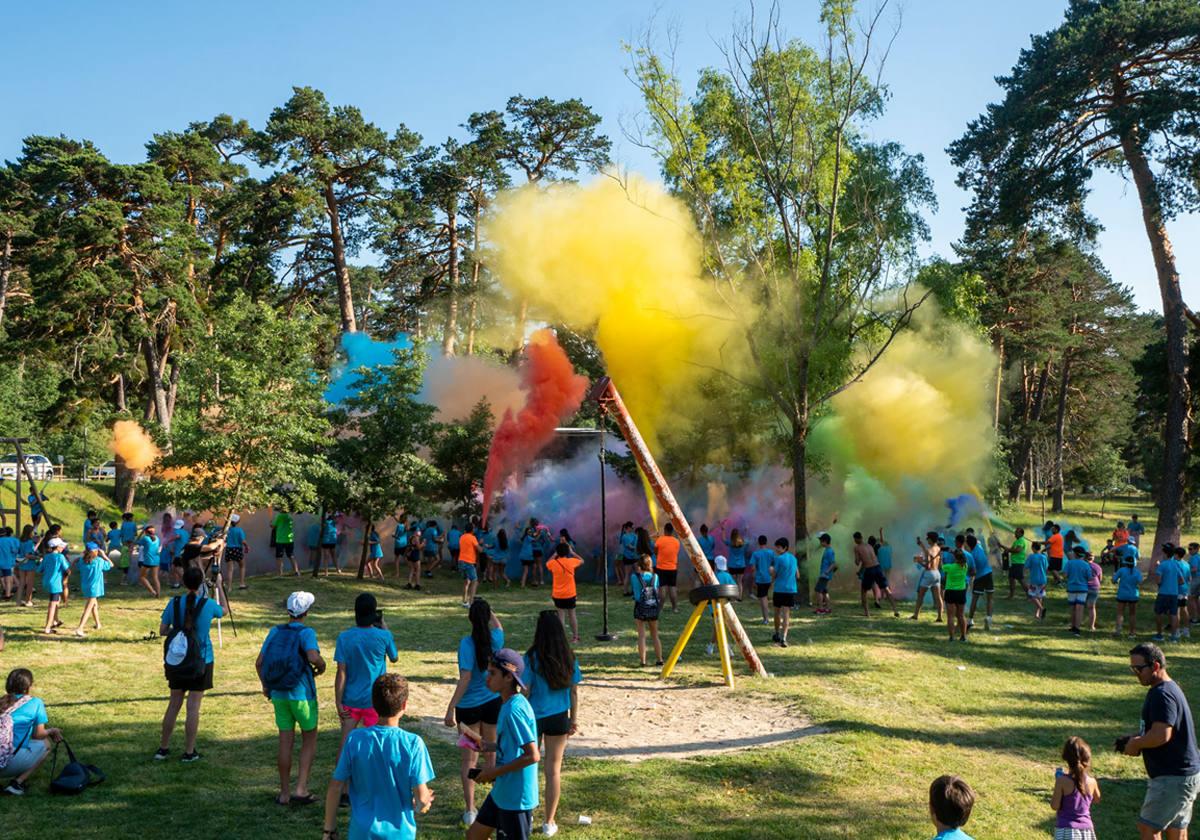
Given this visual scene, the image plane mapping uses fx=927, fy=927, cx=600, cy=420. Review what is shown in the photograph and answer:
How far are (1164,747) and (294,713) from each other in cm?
627

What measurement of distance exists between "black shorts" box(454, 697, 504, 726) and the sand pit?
2.50 metres

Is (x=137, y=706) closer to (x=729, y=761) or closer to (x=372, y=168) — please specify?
(x=729, y=761)

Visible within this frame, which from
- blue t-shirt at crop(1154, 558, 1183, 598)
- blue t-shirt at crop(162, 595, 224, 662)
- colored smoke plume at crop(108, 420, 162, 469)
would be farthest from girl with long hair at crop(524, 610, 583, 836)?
colored smoke plume at crop(108, 420, 162, 469)

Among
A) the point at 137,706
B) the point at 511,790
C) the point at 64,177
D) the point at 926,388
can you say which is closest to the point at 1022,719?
the point at 511,790

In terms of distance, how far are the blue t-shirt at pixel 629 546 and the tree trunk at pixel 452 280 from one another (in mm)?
16826

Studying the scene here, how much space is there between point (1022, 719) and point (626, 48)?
591 inches

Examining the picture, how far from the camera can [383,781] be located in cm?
480

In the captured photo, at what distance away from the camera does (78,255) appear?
103 ft

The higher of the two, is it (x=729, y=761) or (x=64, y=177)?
(x=64, y=177)

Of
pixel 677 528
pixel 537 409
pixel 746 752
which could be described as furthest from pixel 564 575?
pixel 537 409

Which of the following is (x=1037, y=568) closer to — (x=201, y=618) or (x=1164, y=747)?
(x=1164, y=747)

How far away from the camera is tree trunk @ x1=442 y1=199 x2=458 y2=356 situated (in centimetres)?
3688

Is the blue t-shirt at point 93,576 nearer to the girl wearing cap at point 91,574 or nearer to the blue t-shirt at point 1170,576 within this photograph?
the girl wearing cap at point 91,574

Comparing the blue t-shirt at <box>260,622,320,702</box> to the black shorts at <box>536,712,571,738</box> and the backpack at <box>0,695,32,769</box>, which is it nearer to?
the black shorts at <box>536,712,571,738</box>
